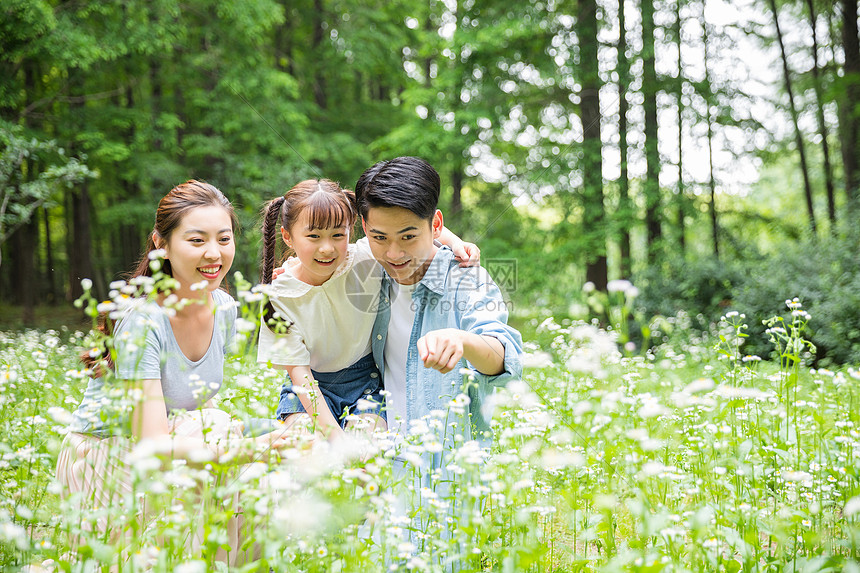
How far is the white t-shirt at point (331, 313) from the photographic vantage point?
8.63ft

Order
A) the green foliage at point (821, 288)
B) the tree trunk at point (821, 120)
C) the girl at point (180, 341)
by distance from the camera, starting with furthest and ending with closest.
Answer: the tree trunk at point (821, 120) < the green foliage at point (821, 288) < the girl at point (180, 341)

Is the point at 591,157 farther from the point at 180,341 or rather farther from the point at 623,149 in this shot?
the point at 180,341

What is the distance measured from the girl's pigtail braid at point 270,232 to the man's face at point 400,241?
58cm

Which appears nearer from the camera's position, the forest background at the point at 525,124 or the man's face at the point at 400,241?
the man's face at the point at 400,241

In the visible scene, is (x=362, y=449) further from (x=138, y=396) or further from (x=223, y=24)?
(x=223, y=24)

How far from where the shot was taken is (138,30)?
10.1 m

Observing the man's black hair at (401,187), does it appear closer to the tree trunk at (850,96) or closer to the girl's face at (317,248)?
the girl's face at (317,248)

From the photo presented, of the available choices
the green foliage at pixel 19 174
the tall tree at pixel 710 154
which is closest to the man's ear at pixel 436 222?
the green foliage at pixel 19 174

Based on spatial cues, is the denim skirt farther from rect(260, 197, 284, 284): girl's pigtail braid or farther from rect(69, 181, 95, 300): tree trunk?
rect(69, 181, 95, 300): tree trunk

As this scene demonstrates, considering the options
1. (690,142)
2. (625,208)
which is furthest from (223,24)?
(690,142)

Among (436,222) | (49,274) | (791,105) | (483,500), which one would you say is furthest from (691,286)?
(49,274)

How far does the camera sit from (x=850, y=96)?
10961mm

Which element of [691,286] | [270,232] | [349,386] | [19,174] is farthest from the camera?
[691,286]

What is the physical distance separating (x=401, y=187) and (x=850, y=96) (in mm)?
11825
